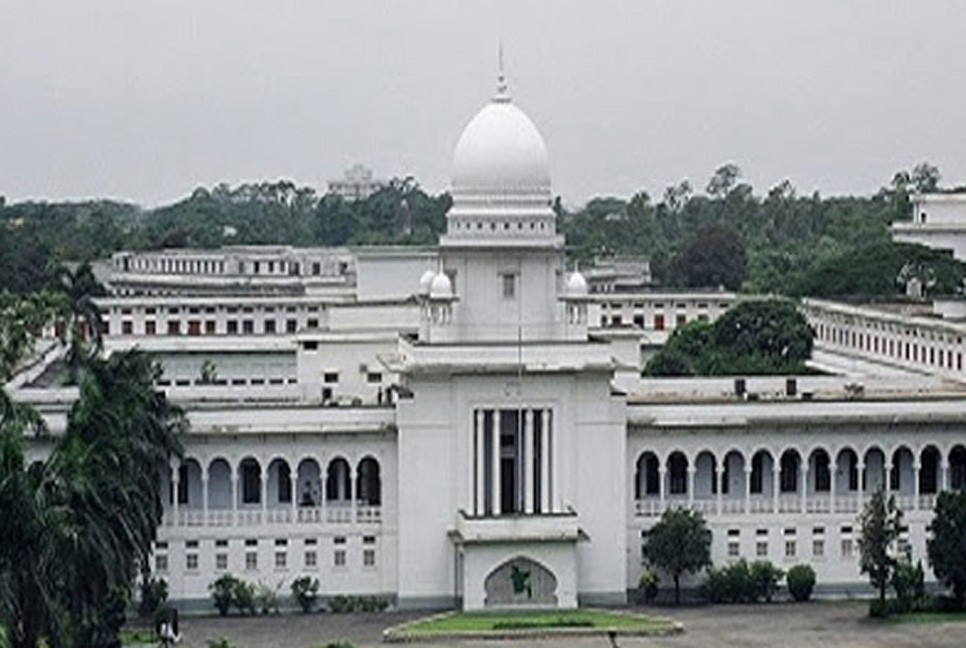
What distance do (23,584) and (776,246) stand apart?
148427 mm

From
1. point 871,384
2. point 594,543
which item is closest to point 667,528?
point 594,543

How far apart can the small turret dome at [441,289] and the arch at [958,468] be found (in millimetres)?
14013

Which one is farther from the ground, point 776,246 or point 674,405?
point 776,246

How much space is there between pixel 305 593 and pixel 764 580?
11622 mm

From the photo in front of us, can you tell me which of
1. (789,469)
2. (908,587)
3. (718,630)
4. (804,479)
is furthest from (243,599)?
(908,587)

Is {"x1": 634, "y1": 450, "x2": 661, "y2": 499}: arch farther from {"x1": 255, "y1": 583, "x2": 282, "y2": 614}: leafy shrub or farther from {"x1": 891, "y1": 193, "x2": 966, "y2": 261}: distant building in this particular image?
{"x1": 891, "y1": 193, "x2": 966, "y2": 261}: distant building

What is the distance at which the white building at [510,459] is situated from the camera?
6316 centimetres

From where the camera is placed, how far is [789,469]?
217ft

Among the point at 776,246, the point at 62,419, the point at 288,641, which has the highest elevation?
the point at 776,246

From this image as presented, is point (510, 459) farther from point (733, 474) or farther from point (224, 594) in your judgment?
point (224, 594)

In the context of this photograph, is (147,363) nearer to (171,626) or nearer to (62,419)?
(62,419)

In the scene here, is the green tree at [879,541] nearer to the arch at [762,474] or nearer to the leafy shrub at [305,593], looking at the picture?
the arch at [762,474]

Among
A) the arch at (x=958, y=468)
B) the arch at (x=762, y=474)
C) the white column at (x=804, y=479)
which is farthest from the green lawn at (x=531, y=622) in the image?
the arch at (x=958, y=468)

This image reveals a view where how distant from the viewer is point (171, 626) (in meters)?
57.4
